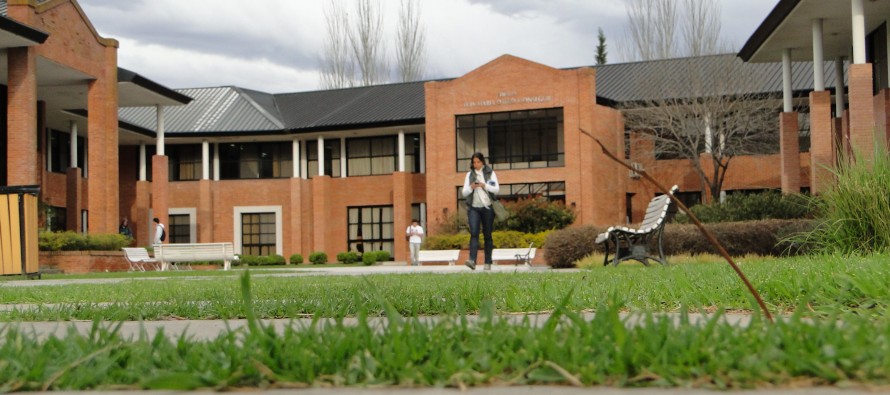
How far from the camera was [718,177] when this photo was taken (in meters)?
41.0

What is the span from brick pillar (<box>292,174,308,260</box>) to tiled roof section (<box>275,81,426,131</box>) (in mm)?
2892

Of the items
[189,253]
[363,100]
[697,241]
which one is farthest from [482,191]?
[363,100]

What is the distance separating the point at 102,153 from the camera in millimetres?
32344

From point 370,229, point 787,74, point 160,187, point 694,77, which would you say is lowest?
point 370,229

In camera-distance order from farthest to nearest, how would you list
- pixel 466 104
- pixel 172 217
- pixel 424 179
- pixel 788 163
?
pixel 172 217 → pixel 424 179 → pixel 466 104 → pixel 788 163

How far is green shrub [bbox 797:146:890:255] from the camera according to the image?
9953mm

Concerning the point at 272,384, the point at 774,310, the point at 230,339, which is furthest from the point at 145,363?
the point at 774,310

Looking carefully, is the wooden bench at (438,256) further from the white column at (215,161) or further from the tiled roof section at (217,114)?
the white column at (215,161)

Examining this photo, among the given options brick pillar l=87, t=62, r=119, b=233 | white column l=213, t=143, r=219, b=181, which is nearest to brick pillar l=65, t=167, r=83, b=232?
brick pillar l=87, t=62, r=119, b=233

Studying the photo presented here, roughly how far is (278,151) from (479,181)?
34.6 meters

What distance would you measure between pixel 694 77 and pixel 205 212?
24654mm

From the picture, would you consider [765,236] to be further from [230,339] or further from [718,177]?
[718,177]

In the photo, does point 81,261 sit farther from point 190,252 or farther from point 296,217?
point 296,217

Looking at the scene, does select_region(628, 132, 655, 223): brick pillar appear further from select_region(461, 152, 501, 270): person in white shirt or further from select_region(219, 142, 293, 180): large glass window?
select_region(461, 152, 501, 270): person in white shirt
